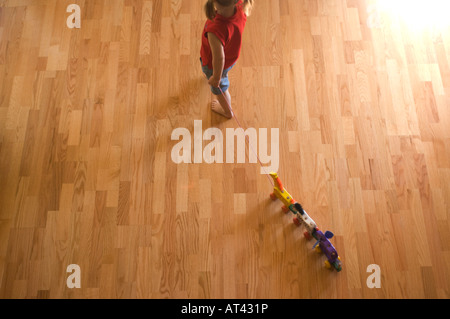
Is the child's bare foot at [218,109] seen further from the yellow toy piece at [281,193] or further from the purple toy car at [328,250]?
the purple toy car at [328,250]

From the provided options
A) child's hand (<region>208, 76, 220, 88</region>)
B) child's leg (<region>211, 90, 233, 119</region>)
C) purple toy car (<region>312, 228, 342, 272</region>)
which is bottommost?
purple toy car (<region>312, 228, 342, 272</region>)

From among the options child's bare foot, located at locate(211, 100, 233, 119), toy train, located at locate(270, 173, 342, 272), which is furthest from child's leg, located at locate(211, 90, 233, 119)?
toy train, located at locate(270, 173, 342, 272)

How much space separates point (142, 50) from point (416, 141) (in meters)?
1.33

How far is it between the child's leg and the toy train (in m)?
0.38

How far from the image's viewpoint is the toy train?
1506 mm

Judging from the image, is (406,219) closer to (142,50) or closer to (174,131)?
(174,131)

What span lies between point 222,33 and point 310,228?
2.58 feet

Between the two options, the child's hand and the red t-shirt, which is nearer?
Result: the red t-shirt

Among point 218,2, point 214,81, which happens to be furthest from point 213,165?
point 218,2

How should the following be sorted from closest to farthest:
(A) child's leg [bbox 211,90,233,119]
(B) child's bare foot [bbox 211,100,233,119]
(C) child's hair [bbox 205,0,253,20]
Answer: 1. (C) child's hair [bbox 205,0,253,20]
2. (A) child's leg [bbox 211,90,233,119]
3. (B) child's bare foot [bbox 211,100,233,119]

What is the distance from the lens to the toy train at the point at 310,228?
1.51 meters

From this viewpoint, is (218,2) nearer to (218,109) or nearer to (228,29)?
(228,29)

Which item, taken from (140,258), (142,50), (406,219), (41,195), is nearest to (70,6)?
(142,50)

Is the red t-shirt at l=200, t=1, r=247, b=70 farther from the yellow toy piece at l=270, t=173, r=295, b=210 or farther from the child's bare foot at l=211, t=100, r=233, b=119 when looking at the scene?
the yellow toy piece at l=270, t=173, r=295, b=210
